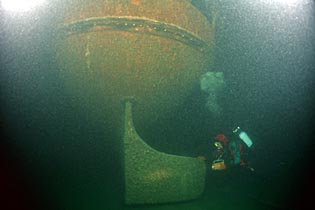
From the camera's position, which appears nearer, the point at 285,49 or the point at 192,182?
the point at 192,182

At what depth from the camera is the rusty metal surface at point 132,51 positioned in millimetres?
2529

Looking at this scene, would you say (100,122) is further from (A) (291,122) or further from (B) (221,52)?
(A) (291,122)

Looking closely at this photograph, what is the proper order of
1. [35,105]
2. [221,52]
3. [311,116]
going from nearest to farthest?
[35,105] → [311,116] → [221,52]

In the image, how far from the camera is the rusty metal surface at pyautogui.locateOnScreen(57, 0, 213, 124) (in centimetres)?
253

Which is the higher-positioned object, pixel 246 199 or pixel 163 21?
pixel 163 21

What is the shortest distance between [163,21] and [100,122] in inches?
51.0

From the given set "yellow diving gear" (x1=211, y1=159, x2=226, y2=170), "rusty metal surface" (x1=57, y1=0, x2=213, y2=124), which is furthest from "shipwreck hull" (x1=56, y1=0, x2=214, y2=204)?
"yellow diving gear" (x1=211, y1=159, x2=226, y2=170)

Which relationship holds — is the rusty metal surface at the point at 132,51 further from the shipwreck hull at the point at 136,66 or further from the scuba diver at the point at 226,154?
the scuba diver at the point at 226,154

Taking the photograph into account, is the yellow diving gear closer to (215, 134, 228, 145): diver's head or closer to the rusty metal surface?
(215, 134, 228, 145): diver's head

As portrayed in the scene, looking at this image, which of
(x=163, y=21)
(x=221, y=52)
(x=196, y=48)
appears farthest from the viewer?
(x=221, y=52)

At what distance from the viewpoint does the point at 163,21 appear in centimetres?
259

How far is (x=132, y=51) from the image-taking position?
2611 mm

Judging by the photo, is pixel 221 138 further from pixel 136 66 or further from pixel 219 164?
pixel 136 66

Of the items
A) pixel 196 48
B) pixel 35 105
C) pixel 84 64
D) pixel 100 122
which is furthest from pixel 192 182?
pixel 35 105
